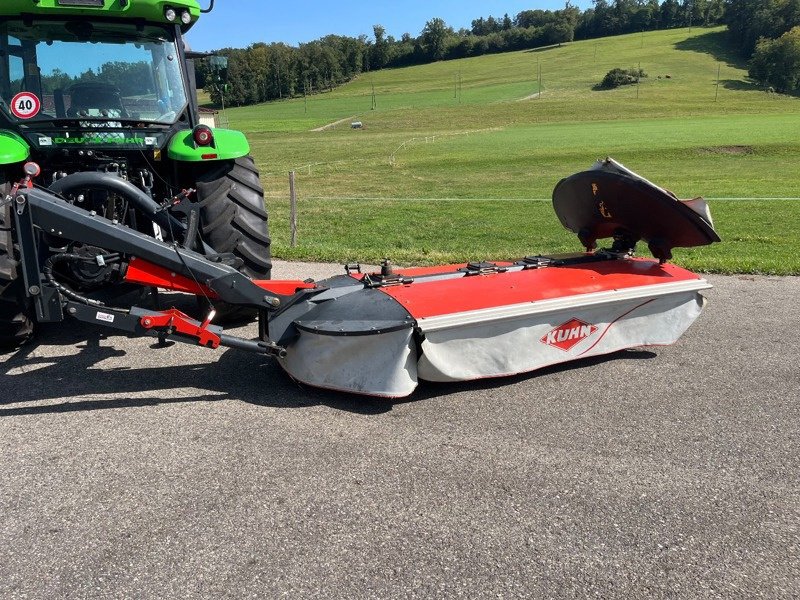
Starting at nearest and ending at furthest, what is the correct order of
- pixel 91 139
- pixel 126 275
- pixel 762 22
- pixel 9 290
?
pixel 126 275 < pixel 9 290 < pixel 91 139 < pixel 762 22

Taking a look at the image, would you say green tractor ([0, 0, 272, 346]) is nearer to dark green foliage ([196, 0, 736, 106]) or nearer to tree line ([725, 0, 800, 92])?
tree line ([725, 0, 800, 92])

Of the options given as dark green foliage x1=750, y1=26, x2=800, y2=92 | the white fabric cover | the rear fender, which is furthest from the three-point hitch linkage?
dark green foliage x1=750, y1=26, x2=800, y2=92

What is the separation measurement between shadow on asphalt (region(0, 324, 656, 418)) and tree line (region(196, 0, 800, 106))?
3089 inches

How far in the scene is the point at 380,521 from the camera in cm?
265

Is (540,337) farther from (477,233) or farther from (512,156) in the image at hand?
(512,156)

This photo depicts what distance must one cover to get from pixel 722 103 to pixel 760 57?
23.1 m

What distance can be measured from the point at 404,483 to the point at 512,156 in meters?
26.7

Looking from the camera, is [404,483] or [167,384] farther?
[167,384]

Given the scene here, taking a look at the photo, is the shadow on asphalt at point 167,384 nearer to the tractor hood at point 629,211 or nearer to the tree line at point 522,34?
the tractor hood at point 629,211

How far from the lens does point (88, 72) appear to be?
4879 millimetres

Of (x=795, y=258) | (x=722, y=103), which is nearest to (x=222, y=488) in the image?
(x=795, y=258)

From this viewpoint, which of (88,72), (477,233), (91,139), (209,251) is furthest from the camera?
(477,233)

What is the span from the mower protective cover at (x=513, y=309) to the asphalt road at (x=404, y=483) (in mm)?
194

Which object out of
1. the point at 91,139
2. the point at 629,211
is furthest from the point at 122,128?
the point at 629,211
